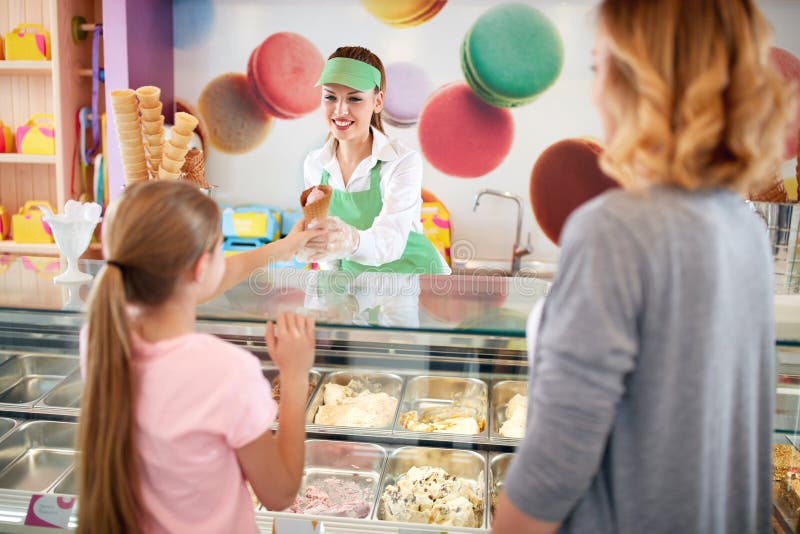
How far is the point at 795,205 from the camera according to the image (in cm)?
178

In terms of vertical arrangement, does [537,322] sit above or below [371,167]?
below

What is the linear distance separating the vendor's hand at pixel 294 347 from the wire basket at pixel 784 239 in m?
1.29

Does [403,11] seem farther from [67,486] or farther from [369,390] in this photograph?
[67,486]

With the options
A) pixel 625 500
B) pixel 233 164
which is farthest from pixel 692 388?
pixel 233 164

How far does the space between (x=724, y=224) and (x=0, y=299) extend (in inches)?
64.0

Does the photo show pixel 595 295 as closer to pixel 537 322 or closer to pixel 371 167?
pixel 537 322

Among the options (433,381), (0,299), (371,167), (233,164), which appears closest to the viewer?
(0,299)

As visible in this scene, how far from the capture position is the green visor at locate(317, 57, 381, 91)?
2660 mm

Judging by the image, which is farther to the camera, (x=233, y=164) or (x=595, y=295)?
(x=233, y=164)

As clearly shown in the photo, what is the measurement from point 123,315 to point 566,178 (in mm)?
4075

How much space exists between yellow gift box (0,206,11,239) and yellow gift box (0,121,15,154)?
0.42m

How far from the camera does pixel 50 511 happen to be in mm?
1552

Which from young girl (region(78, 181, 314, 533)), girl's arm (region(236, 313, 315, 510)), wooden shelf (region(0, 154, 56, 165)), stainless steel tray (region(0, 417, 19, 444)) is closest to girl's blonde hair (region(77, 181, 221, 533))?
young girl (region(78, 181, 314, 533))

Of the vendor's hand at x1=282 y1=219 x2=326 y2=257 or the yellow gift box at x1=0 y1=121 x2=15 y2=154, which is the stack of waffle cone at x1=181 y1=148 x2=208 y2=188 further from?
the yellow gift box at x1=0 y1=121 x2=15 y2=154
